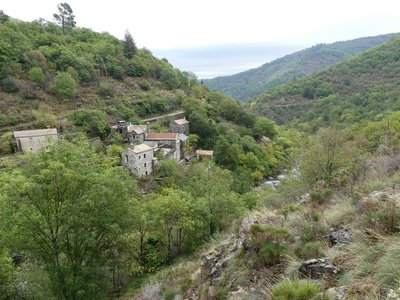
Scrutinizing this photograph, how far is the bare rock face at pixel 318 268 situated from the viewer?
5.14 meters

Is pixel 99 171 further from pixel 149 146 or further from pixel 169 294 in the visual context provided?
pixel 149 146

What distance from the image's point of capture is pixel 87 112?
39094mm

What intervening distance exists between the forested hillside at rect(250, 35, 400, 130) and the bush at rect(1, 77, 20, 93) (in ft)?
187

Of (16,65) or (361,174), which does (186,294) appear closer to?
(361,174)

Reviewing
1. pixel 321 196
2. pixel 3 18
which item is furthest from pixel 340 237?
pixel 3 18

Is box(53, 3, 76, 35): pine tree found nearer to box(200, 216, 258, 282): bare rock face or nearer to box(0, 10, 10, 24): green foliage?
box(0, 10, 10, 24): green foliage

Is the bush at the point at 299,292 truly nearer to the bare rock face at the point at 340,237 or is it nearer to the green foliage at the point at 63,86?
the bare rock face at the point at 340,237

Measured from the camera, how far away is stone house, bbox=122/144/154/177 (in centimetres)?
3303

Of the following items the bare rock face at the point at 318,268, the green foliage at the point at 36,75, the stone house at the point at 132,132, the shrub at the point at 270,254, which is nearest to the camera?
the bare rock face at the point at 318,268

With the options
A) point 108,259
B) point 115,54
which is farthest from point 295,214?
point 115,54

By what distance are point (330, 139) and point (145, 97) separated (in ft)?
126

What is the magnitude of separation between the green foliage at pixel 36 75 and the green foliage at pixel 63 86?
194 centimetres

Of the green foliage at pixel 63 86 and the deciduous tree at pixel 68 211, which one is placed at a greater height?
the green foliage at pixel 63 86

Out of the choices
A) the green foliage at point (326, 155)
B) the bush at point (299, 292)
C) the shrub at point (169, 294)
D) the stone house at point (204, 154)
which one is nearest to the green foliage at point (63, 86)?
the stone house at point (204, 154)
